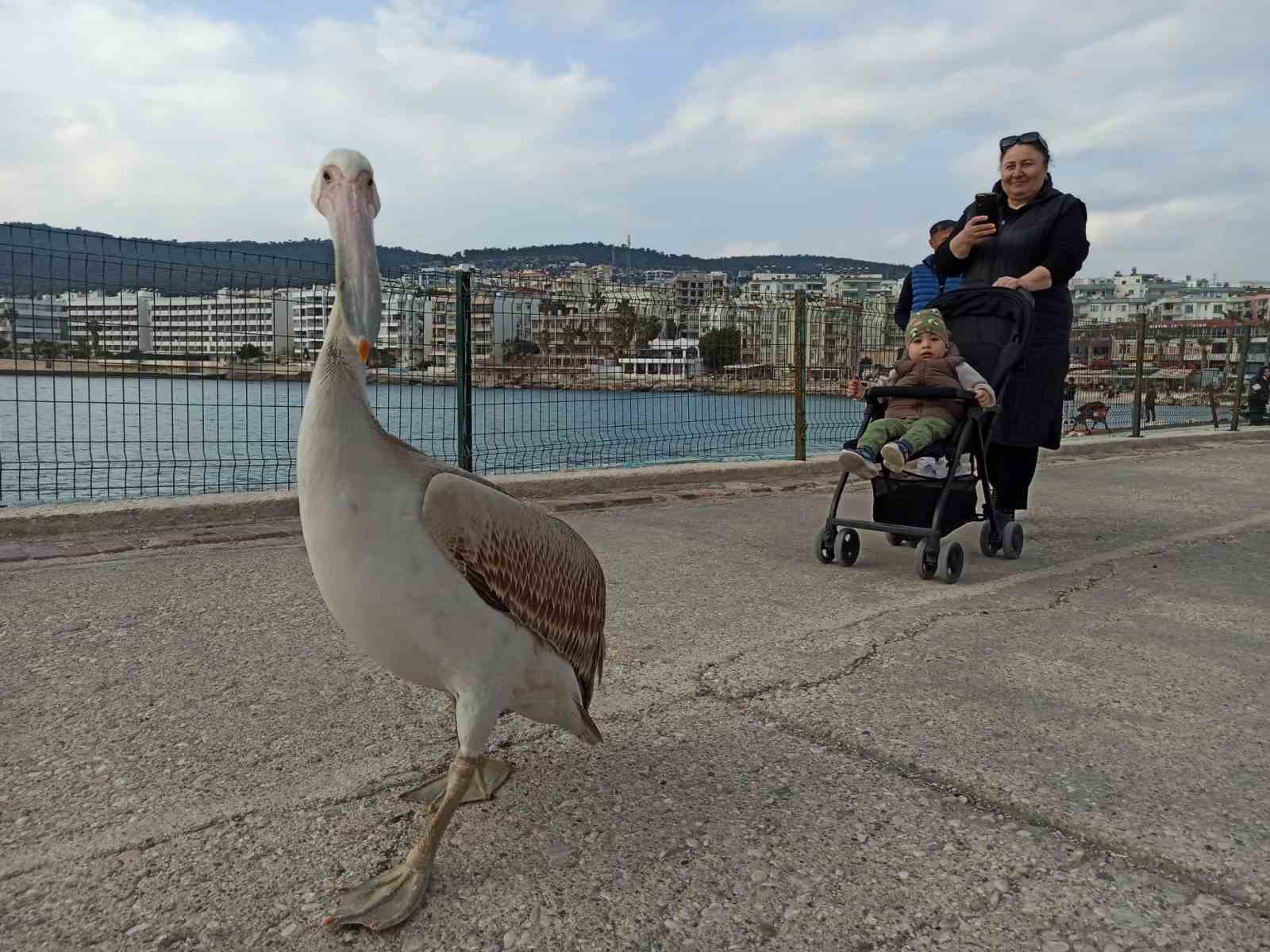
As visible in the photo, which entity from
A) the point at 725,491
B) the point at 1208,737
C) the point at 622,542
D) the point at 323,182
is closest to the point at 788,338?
the point at 725,491

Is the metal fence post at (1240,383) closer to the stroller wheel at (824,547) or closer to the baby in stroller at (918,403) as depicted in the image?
the baby in stroller at (918,403)

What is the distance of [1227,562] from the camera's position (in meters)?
5.33

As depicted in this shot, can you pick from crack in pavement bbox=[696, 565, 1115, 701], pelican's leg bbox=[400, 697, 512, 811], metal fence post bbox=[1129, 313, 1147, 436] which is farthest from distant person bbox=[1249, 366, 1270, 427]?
pelican's leg bbox=[400, 697, 512, 811]

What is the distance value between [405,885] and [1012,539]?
452 cm

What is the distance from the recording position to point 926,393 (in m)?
4.82

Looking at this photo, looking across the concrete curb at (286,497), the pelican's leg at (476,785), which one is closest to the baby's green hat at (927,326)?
the concrete curb at (286,497)

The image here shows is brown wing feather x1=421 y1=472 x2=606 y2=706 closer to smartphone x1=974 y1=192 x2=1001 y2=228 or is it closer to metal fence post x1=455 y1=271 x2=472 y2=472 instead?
smartphone x1=974 y1=192 x2=1001 y2=228

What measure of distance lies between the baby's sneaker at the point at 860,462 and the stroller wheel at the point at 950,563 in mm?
576

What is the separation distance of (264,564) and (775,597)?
2767 millimetres

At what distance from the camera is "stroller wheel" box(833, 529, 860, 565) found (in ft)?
16.9

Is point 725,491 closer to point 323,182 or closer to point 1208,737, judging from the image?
point 1208,737

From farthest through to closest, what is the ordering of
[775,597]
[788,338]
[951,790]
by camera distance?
[788,338] < [775,597] < [951,790]

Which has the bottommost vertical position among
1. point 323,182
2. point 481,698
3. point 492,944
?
point 492,944

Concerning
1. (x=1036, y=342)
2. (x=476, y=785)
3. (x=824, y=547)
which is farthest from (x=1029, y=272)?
(x=476, y=785)
